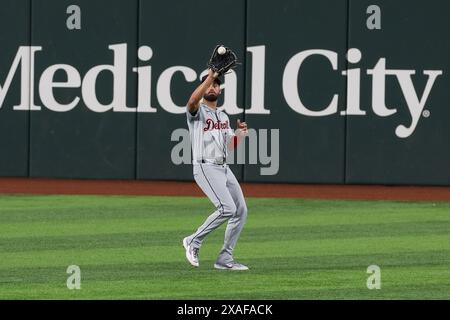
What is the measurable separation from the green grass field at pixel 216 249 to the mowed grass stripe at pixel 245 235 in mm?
11

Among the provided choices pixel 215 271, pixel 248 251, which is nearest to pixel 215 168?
pixel 215 271

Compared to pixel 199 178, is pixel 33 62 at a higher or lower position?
higher

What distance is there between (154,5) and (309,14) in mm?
2268

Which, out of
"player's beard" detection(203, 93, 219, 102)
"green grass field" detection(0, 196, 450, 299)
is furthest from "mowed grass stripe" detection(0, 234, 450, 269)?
"player's beard" detection(203, 93, 219, 102)

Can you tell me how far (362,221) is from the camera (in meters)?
16.2

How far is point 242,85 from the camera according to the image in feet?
64.3

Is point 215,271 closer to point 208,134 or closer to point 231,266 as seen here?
point 231,266

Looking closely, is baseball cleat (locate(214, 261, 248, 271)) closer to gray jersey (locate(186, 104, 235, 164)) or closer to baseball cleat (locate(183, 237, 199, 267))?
baseball cleat (locate(183, 237, 199, 267))

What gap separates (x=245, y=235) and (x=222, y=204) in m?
2.95

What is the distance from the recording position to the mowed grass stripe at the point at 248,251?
12.6 metres

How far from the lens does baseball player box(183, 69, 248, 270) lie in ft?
39.1

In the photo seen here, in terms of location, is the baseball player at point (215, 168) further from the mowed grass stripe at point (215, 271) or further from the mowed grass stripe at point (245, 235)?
the mowed grass stripe at point (245, 235)
